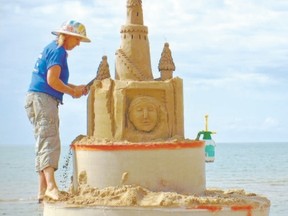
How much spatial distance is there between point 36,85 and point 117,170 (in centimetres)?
148

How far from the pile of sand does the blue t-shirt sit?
1.28m

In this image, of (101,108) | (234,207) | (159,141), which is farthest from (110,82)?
(234,207)

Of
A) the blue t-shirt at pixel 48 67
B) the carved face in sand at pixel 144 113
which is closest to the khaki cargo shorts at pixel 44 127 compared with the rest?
the blue t-shirt at pixel 48 67

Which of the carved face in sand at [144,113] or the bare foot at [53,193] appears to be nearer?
the bare foot at [53,193]

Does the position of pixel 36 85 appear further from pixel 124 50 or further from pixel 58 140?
pixel 124 50

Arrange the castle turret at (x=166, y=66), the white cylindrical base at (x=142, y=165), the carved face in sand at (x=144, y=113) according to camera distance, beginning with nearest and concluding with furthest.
→ 1. the white cylindrical base at (x=142, y=165)
2. the carved face in sand at (x=144, y=113)
3. the castle turret at (x=166, y=66)

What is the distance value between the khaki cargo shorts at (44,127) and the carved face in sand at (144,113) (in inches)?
44.1

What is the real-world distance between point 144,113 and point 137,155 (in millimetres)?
629

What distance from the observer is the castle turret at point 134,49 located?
9867mm

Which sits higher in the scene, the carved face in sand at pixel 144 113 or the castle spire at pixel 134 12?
the castle spire at pixel 134 12

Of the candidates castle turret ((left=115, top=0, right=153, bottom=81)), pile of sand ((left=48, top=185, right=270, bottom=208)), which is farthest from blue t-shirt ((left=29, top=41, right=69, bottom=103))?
castle turret ((left=115, top=0, right=153, bottom=81))

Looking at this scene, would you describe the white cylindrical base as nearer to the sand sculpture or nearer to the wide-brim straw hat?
the sand sculpture

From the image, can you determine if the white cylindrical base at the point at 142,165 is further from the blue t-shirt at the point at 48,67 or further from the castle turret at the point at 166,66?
the castle turret at the point at 166,66

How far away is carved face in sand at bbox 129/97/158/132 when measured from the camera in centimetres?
927
